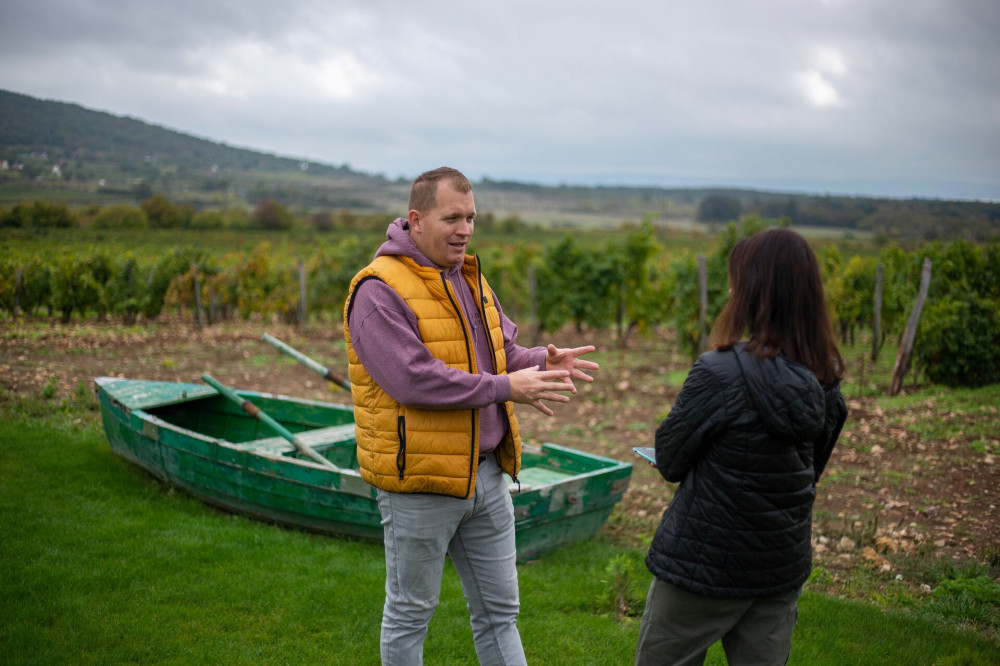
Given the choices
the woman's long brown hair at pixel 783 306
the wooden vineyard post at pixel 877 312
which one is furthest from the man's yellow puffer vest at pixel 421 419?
the wooden vineyard post at pixel 877 312

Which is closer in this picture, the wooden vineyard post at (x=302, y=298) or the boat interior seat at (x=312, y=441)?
the boat interior seat at (x=312, y=441)

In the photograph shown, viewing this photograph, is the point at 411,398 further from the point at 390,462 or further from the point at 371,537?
the point at 371,537

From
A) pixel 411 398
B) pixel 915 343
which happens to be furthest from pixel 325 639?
pixel 915 343

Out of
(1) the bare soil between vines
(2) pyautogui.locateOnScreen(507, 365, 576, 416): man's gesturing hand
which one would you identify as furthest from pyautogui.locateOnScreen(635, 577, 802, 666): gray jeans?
(1) the bare soil between vines

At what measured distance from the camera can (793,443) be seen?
197 cm

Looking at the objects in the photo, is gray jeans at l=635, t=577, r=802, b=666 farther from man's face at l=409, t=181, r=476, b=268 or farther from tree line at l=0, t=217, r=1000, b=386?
tree line at l=0, t=217, r=1000, b=386

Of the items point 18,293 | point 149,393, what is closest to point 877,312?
point 149,393

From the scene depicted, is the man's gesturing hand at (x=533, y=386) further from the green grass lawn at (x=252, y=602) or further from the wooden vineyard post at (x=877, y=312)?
the wooden vineyard post at (x=877, y=312)

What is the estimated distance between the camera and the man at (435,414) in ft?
7.34

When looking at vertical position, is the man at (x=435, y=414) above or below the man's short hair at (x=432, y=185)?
below

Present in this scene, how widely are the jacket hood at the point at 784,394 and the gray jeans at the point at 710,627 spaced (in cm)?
52

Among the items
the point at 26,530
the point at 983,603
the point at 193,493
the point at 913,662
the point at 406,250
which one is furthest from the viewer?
the point at 193,493

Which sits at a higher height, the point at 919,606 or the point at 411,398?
the point at 411,398

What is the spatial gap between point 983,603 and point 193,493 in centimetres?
526
